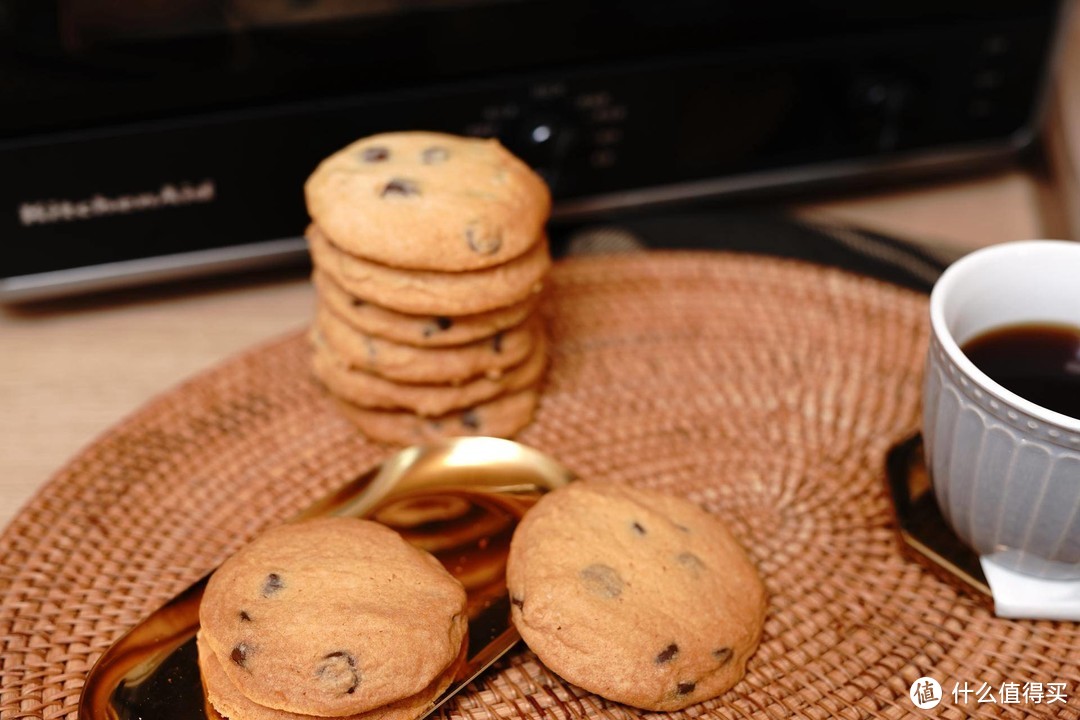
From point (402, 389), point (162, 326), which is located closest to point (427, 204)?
point (402, 389)

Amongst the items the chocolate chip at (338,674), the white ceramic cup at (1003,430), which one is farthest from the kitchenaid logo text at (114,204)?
the white ceramic cup at (1003,430)

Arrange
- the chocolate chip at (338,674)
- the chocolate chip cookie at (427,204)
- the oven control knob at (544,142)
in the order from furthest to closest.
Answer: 1. the oven control knob at (544,142)
2. the chocolate chip cookie at (427,204)
3. the chocolate chip at (338,674)

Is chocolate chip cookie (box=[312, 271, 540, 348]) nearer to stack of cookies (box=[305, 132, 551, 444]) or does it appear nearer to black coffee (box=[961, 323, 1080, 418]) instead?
stack of cookies (box=[305, 132, 551, 444])

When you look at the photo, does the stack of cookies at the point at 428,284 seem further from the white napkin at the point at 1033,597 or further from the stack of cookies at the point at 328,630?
the white napkin at the point at 1033,597

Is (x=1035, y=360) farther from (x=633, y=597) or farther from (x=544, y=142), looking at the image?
(x=544, y=142)

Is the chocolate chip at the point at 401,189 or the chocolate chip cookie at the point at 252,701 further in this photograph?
the chocolate chip at the point at 401,189

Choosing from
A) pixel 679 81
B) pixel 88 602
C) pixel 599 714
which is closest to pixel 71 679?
pixel 88 602

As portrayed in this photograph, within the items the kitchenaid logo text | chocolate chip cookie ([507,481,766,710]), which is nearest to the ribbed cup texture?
chocolate chip cookie ([507,481,766,710])
